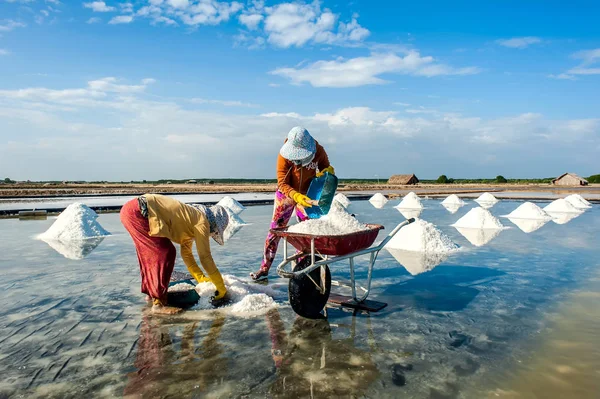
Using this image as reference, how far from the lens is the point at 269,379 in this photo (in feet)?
6.86

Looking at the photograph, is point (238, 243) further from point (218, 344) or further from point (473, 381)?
point (473, 381)

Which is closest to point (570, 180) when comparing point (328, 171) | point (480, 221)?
point (480, 221)

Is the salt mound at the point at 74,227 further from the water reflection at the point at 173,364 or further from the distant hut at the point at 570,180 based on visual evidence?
the distant hut at the point at 570,180

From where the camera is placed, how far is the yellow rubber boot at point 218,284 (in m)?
3.11

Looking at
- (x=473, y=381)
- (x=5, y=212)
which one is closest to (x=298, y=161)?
(x=473, y=381)

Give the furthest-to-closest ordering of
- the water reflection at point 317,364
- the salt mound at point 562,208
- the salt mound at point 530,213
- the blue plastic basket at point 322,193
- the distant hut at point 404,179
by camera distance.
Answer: the distant hut at point 404,179
the salt mound at point 562,208
the salt mound at point 530,213
the blue plastic basket at point 322,193
the water reflection at point 317,364

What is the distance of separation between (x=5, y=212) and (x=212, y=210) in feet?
36.3

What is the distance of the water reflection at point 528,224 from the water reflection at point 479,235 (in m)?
0.76

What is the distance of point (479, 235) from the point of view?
743 cm

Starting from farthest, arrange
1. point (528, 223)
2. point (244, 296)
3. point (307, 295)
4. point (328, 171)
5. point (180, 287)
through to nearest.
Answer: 1. point (528, 223)
2. point (328, 171)
3. point (180, 287)
4. point (244, 296)
5. point (307, 295)

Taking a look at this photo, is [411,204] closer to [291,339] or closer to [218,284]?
[218,284]

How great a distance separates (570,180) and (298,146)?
4124cm

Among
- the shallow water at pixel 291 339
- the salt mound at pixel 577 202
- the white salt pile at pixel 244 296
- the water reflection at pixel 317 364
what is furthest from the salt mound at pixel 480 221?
the salt mound at pixel 577 202

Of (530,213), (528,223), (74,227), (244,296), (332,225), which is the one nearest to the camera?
(332,225)
